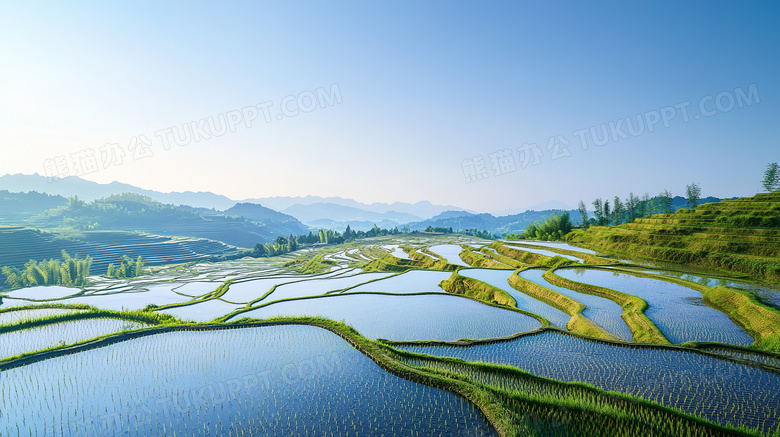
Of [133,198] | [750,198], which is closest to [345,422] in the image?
[750,198]

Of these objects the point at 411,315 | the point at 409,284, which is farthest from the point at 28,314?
the point at 409,284

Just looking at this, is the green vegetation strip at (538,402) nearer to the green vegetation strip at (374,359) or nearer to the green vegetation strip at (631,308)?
the green vegetation strip at (374,359)

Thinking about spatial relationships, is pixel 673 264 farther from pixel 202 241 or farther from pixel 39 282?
pixel 202 241

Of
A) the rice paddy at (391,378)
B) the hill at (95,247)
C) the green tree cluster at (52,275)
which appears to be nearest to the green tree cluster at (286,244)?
the hill at (95,247)

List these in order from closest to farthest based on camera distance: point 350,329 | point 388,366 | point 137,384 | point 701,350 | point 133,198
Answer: point 137,384
point 388,366
point 701,350
point 350,329
point 133,198

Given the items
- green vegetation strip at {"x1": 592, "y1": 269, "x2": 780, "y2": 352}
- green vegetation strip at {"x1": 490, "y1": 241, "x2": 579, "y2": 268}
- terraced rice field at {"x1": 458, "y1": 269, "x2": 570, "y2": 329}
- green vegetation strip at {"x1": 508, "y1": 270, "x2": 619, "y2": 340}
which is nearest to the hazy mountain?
green vegetation strip at {"x1": 490, "y1": 241, "x2": 579, "y2": 268}

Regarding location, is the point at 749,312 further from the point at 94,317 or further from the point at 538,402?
the point at 94,317
